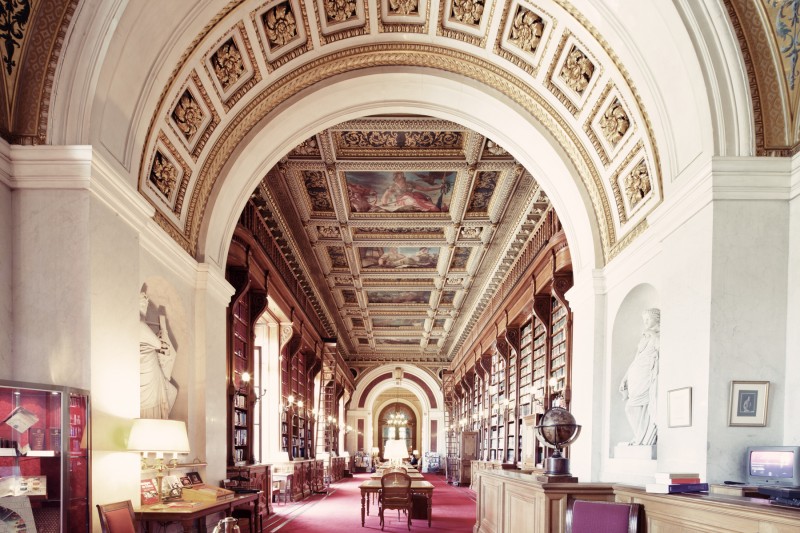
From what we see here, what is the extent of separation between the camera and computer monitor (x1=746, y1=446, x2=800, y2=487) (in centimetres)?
415

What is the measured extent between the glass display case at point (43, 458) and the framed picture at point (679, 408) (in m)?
4.38

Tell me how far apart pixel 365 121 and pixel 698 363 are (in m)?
5.68

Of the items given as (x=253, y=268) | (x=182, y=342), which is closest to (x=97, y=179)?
(x=182, y=342)

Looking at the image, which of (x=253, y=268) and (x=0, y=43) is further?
(x=253, y=268)

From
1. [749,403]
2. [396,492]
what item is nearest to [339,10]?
[749,403]

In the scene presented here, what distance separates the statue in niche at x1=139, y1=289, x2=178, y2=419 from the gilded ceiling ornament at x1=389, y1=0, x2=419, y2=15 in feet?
13.2

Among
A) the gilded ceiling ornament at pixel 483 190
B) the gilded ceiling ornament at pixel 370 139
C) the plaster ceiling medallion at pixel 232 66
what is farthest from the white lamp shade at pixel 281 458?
the plaster ceiling medallion at pixel 232 66

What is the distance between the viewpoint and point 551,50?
6.96 m

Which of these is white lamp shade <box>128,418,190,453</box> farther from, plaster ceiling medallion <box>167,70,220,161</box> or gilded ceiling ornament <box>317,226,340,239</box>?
gilded ceiling ornament <box>317,226,340,239</box>

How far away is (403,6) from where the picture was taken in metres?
7.19

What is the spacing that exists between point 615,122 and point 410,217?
20.1 feet

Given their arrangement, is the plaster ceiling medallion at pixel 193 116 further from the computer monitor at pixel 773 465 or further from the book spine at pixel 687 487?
the computer monitor at pixel 773 465

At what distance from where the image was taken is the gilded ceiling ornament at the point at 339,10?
6965 mm

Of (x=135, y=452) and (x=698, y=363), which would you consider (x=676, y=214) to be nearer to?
(x=698, y=363)
